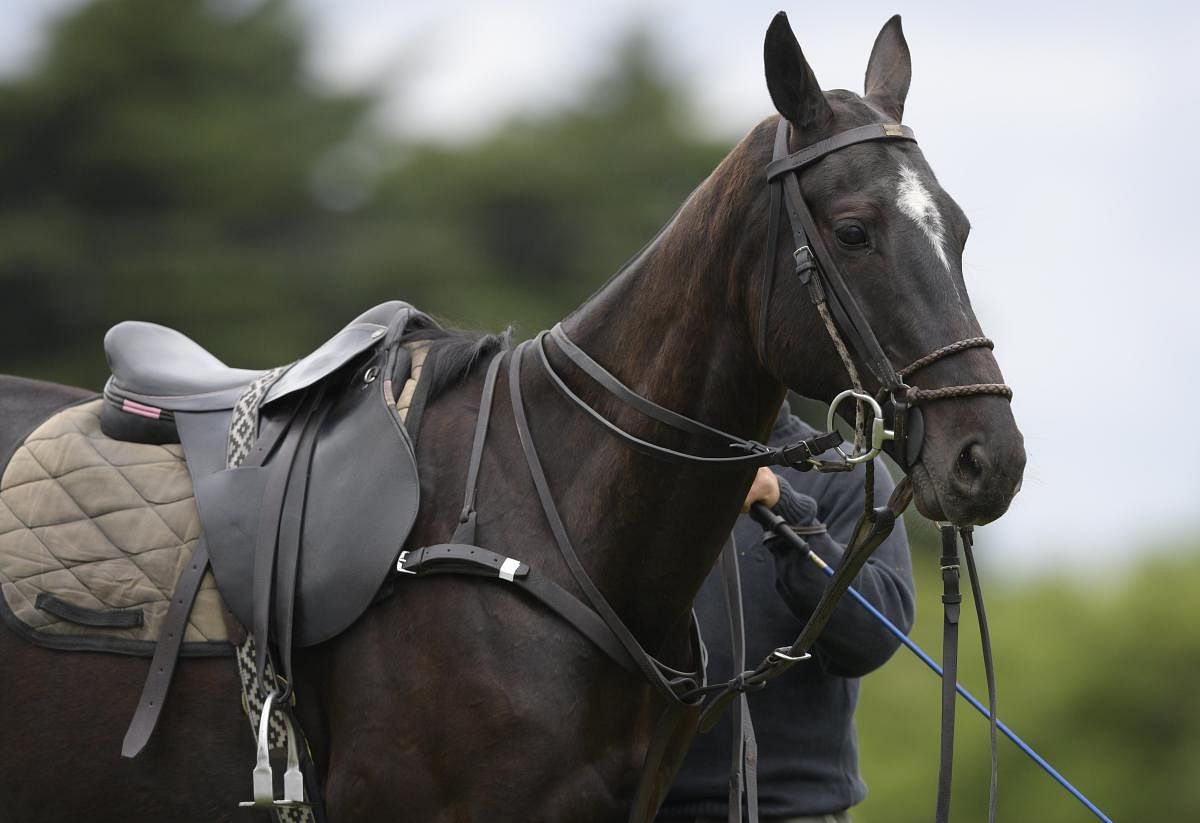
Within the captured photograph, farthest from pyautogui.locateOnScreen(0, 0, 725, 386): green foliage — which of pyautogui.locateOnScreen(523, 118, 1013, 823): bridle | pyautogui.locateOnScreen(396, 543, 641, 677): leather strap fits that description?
pyautogui.locateOnScreen(396, 543, 641, 677): leather strap

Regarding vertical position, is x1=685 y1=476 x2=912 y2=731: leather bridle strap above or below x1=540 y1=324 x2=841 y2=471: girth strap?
below

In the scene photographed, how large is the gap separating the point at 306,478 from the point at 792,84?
54.7 inches

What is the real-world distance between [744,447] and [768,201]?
0.53m

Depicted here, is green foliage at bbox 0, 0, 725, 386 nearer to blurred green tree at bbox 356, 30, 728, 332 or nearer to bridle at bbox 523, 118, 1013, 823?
blurred green tree at bbox 356, 30, 728, 332

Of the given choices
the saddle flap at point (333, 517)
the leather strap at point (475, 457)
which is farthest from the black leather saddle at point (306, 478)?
the leather strap at point (475, 457)

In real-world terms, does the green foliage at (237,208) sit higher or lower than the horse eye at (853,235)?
higher

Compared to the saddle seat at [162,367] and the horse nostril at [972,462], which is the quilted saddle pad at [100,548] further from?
the horse nostril at [972,462]

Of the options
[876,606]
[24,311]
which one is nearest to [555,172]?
[24,311]

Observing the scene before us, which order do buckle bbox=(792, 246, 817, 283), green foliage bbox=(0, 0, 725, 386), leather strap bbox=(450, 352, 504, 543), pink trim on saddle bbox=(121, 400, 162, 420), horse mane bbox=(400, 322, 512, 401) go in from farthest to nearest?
green foliage bbox=(0, 0, 725, 386) → pink trim on saddle bbox=(121, 400, 162, 420) → horse mane bbox=(400, 322, 512, 401) → leather strap bbox=(450, 352, 504, 543) → buckle bbox=(792, 246, 817, 283)

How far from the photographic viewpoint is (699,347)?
10.5 feet

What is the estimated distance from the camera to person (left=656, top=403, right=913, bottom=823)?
3.84 metres

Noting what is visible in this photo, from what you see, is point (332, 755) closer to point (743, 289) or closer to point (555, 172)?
point (743, 289)

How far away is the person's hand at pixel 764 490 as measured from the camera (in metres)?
3.76

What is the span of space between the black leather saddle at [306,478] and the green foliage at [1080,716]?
527 cm
